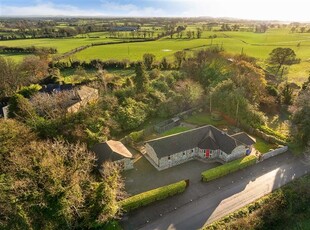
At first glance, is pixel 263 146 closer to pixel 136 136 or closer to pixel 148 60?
pixel 136 136

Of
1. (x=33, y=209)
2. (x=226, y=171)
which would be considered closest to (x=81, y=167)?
(x=33, y=209)

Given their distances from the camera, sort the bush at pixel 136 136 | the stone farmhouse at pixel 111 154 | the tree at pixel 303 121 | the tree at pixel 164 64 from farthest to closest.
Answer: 1. the tree at pixel 164 64
2. the bush at pixel 136 136
3. the tree at pixel 303 121
4. the stone farmhouse at pixel 111 154

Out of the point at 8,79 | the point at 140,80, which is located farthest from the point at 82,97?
the point at 8,79

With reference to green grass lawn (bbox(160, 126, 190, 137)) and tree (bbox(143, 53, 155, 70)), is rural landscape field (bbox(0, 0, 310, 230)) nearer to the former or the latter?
green grass lawn (bbox(160, 126, 190, 137))

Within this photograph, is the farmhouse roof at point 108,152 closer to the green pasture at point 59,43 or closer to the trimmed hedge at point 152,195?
the trimmed hedge at point 152,195

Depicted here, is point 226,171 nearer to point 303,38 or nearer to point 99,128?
point 99,128

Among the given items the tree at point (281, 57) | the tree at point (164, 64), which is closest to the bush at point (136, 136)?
the tree at point (164, 64)
